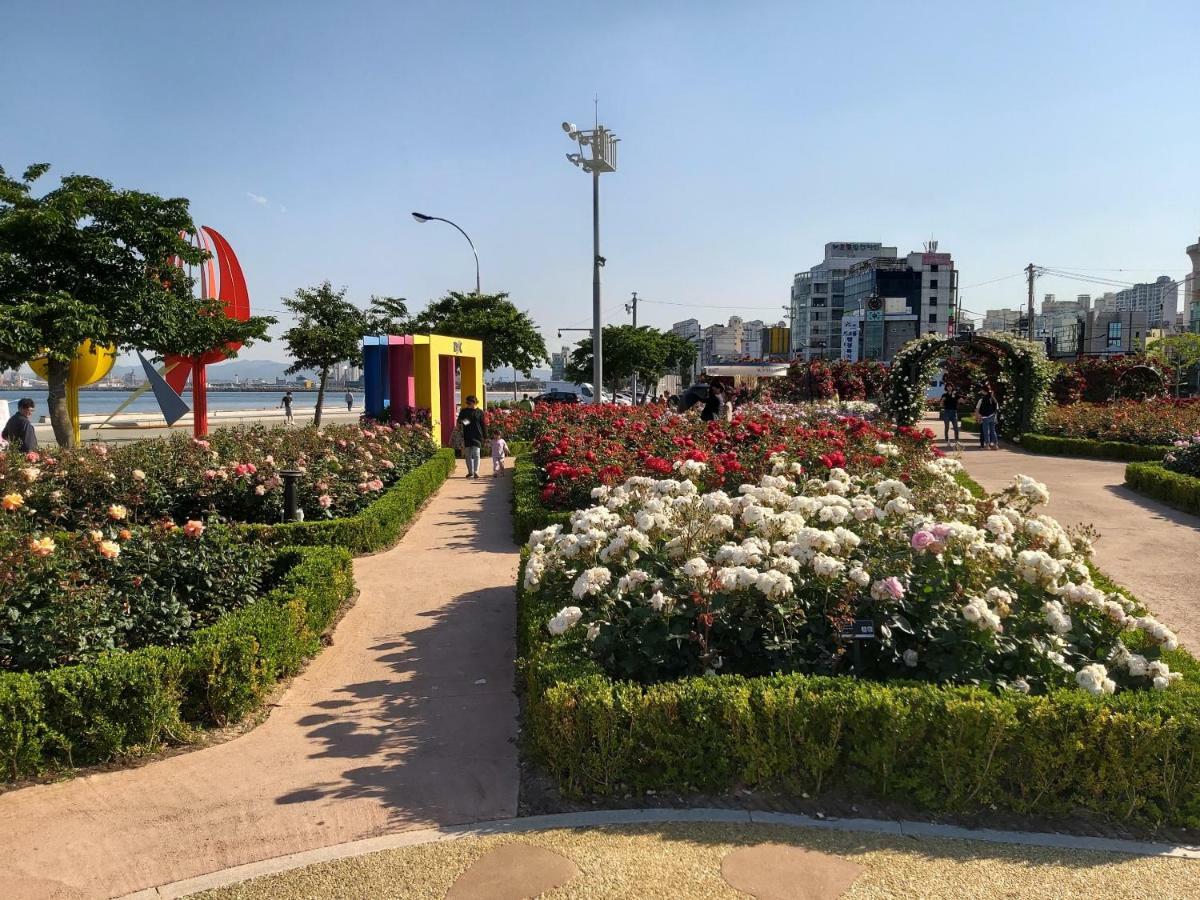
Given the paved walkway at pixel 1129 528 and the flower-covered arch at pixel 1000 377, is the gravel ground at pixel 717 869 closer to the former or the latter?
the paved walkway at pixel 1129 528

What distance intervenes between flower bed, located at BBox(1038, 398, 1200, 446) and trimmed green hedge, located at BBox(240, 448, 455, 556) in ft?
47.9

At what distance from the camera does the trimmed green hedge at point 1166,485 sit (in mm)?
11141

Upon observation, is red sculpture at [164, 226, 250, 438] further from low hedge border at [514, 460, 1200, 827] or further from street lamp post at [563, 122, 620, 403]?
low hedge border at [514, 460, 1200, 827]

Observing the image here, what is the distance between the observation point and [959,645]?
413 cm

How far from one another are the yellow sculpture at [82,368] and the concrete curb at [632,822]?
16121 millimetres

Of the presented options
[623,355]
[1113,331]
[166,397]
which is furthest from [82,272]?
[1113,331]

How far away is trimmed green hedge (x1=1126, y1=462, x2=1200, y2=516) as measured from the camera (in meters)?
11.1

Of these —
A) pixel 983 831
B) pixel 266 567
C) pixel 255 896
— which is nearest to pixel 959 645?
pixel 983 831

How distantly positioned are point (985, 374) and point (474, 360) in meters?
14.5

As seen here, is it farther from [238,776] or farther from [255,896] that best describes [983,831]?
[238,776]

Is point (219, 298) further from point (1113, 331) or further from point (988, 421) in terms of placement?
point (1113, 331)

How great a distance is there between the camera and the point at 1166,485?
471 inches

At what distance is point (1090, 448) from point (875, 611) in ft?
54.5

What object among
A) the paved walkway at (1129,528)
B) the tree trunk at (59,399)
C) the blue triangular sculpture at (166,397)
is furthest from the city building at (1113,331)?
the tree trunk at (59,399)
